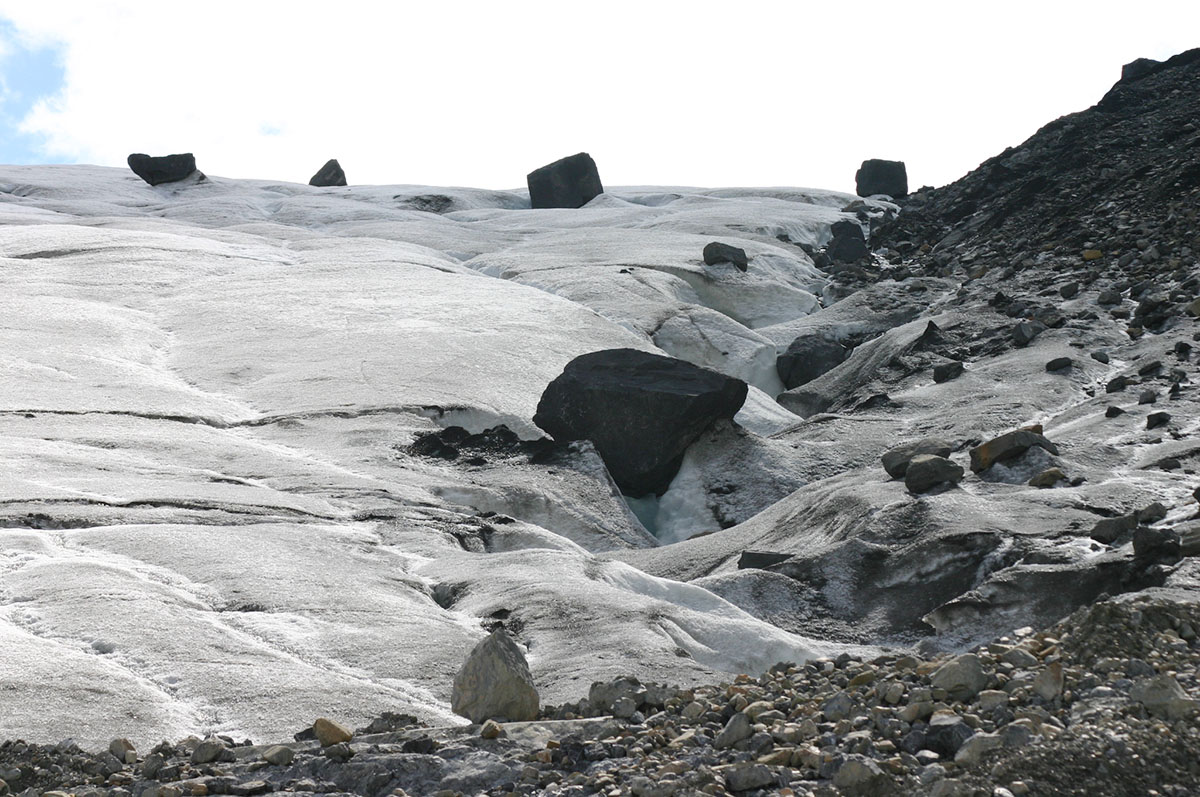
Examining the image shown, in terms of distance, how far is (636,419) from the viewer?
519 inches

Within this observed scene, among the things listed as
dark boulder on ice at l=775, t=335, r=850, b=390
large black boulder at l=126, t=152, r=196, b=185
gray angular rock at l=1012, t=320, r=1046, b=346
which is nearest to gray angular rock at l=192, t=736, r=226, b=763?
gray angular rock at l=1012, t=320, r=1046, b=346

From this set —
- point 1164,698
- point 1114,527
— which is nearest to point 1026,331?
point 1114,527

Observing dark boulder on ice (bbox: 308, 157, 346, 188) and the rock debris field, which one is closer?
the rock debris field

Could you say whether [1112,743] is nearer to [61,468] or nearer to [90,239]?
[61,468]

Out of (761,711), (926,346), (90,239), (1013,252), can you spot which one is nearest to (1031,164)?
(1013,252)

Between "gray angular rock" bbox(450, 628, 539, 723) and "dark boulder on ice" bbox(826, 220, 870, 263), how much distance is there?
76.2ft

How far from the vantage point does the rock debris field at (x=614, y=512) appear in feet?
13.7

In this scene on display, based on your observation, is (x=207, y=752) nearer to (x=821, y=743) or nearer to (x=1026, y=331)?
(x=821, y=743)

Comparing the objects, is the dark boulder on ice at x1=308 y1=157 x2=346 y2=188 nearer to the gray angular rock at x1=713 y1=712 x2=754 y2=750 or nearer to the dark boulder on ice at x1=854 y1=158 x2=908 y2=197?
the dark boulder on ice at x1=854 y1=158 x2=908 y2=197

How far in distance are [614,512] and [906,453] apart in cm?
331

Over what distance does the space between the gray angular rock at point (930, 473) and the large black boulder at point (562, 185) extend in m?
30.3

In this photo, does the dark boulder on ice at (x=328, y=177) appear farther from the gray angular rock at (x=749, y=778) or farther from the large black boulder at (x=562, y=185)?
the gray angular rock at (x=749, y=778)

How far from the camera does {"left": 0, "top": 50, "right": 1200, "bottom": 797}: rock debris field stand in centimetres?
418

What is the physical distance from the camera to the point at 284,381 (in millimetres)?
14344
